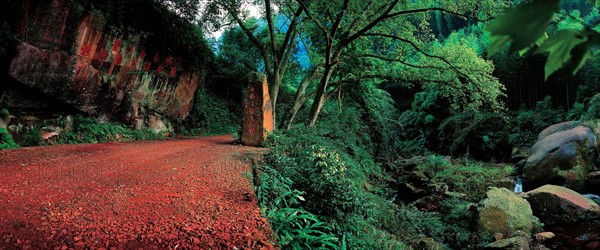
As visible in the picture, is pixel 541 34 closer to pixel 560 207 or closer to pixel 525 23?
pixel 525 23

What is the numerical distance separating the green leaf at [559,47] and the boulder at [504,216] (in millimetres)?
6999

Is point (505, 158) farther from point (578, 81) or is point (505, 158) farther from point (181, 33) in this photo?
point (181, 33)

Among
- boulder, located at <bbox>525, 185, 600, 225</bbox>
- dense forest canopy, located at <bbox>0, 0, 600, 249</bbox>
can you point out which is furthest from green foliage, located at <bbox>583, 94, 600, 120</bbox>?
boulder, located at <bbox>525, 185, 600, 225</bbox>

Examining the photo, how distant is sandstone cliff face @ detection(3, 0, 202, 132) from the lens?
22.4ft

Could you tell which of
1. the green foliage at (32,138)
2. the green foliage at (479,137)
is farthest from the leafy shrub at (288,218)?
the green foliage at (479,137)

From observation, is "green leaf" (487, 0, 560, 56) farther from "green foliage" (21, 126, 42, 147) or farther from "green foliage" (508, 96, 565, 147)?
"green foliage" (508, 96, 565, 147)

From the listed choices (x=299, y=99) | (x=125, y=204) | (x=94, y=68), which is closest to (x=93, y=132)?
(x=94, y=68)

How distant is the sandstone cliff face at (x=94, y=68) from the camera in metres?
6.82

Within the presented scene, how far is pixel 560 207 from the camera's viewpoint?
7.55 metres

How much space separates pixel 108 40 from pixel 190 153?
14.3ft

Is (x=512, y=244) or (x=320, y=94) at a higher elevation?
(x=320, y=94)

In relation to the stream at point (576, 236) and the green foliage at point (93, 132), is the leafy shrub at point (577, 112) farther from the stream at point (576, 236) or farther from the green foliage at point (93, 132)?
the green foliage at point (93, 132)

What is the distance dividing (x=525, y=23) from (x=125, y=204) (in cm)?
388

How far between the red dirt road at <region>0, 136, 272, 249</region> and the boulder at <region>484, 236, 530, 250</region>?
4616 mm
